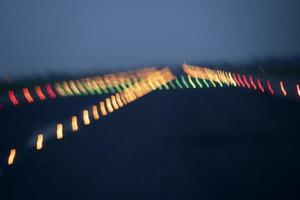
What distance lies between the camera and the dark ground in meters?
8.88

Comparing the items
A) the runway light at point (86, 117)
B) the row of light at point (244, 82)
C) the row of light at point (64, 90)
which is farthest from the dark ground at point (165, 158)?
the row of light at point (64, 90)

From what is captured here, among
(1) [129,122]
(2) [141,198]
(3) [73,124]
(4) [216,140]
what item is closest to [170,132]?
(4) [216,140]

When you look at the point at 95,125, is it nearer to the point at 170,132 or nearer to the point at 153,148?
the point at 170,132

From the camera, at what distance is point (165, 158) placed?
11.6 meters

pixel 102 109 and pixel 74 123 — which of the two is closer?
pixel 74 123

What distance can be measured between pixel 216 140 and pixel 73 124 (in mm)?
6952

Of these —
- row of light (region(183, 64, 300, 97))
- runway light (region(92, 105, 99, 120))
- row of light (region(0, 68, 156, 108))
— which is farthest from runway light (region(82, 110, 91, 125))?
row of light (region(183, 64, 300, 97))

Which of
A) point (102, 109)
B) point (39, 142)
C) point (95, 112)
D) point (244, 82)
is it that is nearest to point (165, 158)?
point (39, 142)

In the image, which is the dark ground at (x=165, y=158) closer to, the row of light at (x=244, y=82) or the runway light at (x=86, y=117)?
the runway light at (x=86, y=117)

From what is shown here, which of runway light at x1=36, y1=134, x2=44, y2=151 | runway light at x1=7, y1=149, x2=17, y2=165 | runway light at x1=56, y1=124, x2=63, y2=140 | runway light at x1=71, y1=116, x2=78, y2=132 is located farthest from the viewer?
runway light at x1=71, y1=116, x2=78, y2=132

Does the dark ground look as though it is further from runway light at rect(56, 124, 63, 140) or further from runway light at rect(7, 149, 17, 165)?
runway light at rect(56, 124, 63, 140)

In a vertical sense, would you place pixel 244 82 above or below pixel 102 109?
above

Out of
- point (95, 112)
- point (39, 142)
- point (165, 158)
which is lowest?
point (165, 158)

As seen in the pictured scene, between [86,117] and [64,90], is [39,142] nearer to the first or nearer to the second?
[86,117]
